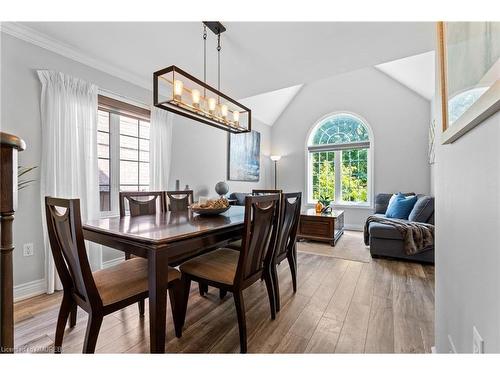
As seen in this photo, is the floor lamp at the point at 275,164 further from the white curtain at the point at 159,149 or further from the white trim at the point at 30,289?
the white trim at the point at 30,289

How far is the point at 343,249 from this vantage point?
3.56m

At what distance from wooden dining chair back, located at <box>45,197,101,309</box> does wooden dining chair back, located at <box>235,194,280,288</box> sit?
2.57 feet

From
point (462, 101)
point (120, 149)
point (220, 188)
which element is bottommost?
point (220, 188)

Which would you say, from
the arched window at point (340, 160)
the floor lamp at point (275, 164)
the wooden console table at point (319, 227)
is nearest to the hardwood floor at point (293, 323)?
the wooden console table at point (319, 227)

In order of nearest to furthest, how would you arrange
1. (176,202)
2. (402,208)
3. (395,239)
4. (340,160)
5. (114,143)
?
1. (176,202)
2. (114,143)
3. (395,239)
4. (402,208)
5. (340,160)

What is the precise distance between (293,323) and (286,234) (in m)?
0.70

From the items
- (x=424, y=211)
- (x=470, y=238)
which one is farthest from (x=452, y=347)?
(x=424, y=211)

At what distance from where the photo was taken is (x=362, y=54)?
2467 millimetres

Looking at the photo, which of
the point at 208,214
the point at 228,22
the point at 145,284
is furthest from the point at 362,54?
the point at 145,284

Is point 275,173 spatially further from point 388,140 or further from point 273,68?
point 273,68

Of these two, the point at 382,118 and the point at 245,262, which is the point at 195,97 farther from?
the point at 382,118

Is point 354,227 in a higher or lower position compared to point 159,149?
lower

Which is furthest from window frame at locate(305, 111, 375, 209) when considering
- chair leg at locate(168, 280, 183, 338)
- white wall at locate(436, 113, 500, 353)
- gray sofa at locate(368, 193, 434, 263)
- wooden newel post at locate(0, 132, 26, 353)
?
wooden newel post at locate(0, 132, 26, 353)
